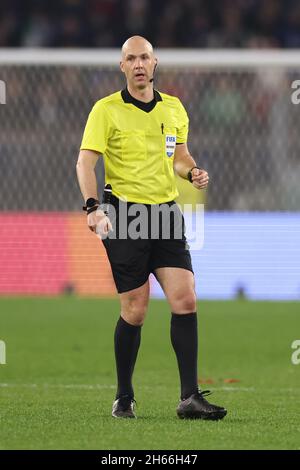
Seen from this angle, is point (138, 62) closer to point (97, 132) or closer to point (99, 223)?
point (97, 132)

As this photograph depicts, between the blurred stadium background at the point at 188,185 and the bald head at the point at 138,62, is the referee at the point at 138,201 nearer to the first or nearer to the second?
the bald head at the point at 138,62

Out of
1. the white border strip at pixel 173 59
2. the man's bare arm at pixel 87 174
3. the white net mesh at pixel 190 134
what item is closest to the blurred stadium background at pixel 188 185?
the white net mesh at pixel 190 134

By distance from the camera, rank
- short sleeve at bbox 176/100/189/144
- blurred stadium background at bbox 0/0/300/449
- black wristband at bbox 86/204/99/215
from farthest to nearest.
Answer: blurred stadium background at bbox 0/0/300/449 < short sleeve at bbox 176/100/189/144 < black wristband at bbox 86/204/99/215

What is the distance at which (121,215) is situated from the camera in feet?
22.4

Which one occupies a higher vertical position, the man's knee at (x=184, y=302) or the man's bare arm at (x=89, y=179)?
the man's bare arm at (x=89, y=179)

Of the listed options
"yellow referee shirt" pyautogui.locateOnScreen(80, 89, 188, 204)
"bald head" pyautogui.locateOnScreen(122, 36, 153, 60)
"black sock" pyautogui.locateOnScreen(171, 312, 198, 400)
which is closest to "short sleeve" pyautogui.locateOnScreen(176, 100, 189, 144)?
"yellow referee shirt" pyautogui.locateOnScreen(80, 89, 188, 204)

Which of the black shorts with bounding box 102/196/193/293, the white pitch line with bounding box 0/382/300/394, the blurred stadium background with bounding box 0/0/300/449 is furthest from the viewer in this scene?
the blurred stadium background with bounding box 0/0/300/449

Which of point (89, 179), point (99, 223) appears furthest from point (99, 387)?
point (99, 223)

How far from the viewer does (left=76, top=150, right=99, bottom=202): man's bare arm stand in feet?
22.0

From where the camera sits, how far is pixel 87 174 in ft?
22.1

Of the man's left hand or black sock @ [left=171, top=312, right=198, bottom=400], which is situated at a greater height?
the man's left hand

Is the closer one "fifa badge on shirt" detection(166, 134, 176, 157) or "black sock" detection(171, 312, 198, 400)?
"black sock" detection(171, 312, 198, 400)

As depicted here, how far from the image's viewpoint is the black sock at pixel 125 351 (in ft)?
22.7

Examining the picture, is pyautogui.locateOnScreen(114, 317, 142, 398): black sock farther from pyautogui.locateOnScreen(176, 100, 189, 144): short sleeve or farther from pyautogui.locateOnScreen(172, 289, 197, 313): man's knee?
pyautogui.locateOnScreen(176, 100, 189, 144): short sleeve
